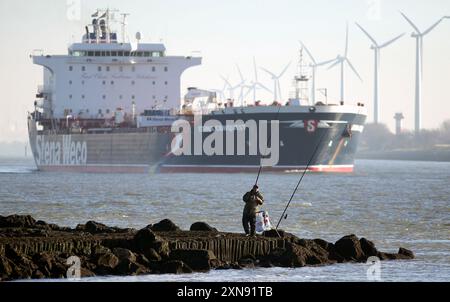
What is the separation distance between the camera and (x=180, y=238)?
2617 cm

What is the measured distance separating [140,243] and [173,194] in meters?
30.3

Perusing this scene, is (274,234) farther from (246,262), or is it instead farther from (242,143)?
(242,143)

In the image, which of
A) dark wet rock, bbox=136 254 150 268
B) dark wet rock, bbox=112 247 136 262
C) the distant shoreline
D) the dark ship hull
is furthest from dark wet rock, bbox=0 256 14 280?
the distant shoreline

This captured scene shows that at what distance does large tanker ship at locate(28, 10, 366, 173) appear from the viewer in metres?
77.2

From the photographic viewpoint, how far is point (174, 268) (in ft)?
77.4

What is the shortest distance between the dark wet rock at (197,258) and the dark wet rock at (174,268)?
31 cm

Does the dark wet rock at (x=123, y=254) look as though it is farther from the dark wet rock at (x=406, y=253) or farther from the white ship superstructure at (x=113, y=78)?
the white ship superstructure at (x=113, y=78)

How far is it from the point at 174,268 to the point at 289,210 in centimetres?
2151

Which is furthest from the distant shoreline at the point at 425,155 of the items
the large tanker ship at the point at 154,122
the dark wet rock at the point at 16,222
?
the dark wet rock at the point at 16,222

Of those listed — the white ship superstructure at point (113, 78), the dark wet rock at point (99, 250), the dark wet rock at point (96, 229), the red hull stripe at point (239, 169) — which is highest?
the white ship superstructure at point (113, 78)

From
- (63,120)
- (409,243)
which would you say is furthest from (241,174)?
(409,243)

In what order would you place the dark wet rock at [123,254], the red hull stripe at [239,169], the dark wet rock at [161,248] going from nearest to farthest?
the dark wet rock at [123,254], the dark wet rock at [161,248], the red hull stripe at [239,169]

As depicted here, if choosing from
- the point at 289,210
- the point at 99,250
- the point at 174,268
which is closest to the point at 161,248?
the point at 174,268

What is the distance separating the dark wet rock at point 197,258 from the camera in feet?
78.8
